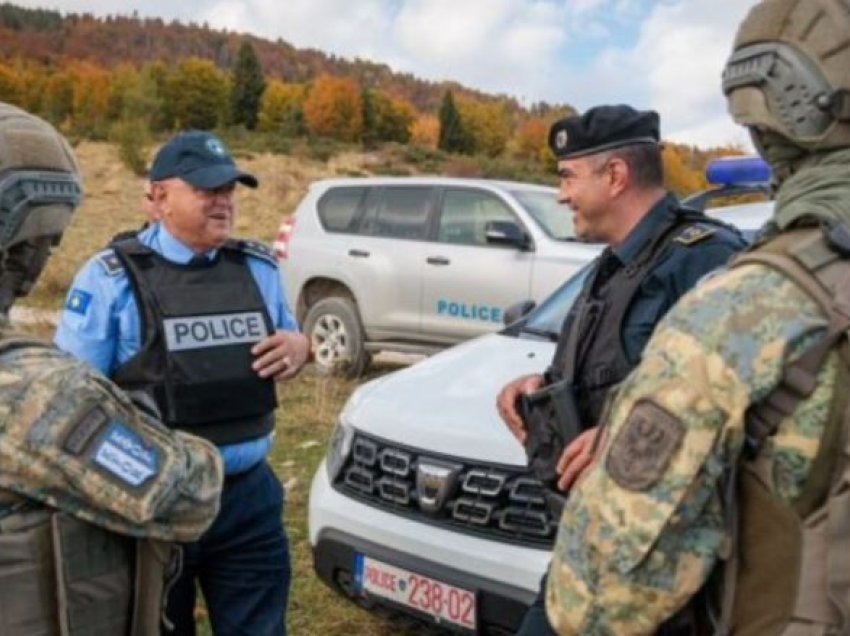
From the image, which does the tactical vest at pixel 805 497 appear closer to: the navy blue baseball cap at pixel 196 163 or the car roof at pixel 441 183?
the navy blue baseball cap at pixel 196 163

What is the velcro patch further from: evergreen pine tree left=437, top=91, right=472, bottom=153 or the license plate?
evergreen pine tree left=437, top=91, right=472, bottom=153

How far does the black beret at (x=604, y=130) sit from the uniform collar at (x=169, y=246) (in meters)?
1.01

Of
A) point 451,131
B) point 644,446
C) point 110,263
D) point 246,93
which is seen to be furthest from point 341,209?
point 246,93

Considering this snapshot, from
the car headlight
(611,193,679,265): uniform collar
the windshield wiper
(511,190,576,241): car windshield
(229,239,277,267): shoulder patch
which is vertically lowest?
the car headlight

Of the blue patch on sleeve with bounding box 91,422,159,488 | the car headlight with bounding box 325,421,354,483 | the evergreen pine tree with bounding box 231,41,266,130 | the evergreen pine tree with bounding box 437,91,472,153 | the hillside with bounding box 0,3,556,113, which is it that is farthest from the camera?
the hillside with bounding box 0,3,556,113

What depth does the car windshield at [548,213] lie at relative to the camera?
7.45 meters

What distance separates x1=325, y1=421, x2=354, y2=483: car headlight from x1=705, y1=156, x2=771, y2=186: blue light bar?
6.01ft

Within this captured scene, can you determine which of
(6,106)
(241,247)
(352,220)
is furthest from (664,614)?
(352,220)

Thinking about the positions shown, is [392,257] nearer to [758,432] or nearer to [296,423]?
[296,423]

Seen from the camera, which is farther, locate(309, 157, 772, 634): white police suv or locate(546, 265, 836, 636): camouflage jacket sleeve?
locate(309, 157, 772, 634): white police suv

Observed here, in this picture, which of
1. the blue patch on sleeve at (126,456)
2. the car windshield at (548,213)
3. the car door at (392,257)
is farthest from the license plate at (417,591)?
the car door at (392,257)

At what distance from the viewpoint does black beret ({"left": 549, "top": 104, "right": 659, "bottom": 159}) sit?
7.80ft

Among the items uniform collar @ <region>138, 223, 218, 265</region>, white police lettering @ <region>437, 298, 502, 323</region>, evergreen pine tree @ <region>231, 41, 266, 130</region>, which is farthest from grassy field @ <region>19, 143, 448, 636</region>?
evergreen pine tree @ <region>231, 41, 266, 130</region>

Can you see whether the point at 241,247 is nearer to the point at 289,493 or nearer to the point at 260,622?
the point at 260,622
